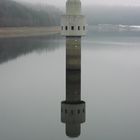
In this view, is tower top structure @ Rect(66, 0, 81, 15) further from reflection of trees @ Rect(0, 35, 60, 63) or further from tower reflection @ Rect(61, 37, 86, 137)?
reflection of trees @ Rect(0, 35, 60, 63)

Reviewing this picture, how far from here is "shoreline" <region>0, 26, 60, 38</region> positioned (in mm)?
50559

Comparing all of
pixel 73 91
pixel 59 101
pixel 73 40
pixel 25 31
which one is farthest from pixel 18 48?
pixel 25 31

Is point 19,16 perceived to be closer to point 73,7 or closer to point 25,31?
point 25,31

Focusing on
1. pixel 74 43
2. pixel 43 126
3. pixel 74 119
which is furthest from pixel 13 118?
pixel 74 43

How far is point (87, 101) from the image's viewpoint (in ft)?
40.1

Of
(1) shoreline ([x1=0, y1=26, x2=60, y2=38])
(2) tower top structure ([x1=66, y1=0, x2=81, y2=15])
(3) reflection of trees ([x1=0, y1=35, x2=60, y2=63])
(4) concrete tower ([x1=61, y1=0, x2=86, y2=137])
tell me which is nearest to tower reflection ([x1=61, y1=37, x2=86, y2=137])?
(4) concrete tower ([x1=61, y1=0, x2=86, y2=137])

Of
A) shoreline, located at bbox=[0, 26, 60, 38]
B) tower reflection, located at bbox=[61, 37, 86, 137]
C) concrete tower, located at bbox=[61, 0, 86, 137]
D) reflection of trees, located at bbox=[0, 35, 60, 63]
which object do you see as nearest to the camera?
tower reflection, located at bbox=[61, 37, 86, 137]

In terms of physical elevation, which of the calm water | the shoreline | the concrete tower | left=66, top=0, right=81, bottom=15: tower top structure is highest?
the shoreline

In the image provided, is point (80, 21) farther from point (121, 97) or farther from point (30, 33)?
point (30, 33)

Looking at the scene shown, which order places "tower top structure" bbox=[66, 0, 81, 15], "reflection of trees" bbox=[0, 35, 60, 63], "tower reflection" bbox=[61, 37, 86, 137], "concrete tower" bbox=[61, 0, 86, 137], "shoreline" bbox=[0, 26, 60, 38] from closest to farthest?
Answer: "tower reflection" bbox=[61, 37, 86, 137], "concrete tower" bbox=[61, 0, 86, 137], "tower top structure" bbox=[66, 0, 81, 15], "reflection of trees" bbox=[0, 35, 60, 63], "shoreline" bbox=[0, 26, 60, 38]

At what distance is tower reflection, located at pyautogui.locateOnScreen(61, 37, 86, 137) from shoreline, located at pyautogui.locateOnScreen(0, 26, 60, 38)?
36.5 m

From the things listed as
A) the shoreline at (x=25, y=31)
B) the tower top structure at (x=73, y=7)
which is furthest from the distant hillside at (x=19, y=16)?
the tower top structure at (x=73, y=7)

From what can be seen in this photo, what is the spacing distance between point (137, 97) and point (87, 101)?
192 centimetres

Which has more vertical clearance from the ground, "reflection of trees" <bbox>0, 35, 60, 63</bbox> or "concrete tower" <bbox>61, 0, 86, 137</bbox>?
"reflection of trees" <bbox>0, 35, 60, 63</bbox>
